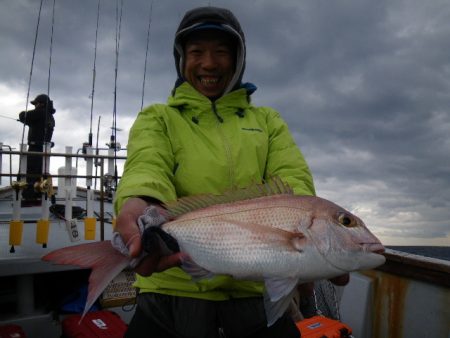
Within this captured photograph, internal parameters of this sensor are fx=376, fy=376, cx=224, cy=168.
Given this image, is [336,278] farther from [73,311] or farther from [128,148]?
[73,311]

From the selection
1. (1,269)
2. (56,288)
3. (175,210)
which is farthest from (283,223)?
(56,288)

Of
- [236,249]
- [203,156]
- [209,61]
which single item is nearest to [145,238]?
[236,249]

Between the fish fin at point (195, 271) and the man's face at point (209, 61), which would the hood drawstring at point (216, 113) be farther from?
the fish fin at point (195, 271)

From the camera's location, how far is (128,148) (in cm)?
248

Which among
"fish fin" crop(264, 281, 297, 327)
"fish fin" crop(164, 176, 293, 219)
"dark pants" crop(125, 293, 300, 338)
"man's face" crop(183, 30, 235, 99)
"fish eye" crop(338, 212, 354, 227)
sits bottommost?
"dark pants" crop(125, 293, 300, 338)

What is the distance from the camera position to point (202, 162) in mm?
2420

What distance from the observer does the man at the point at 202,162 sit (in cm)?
221

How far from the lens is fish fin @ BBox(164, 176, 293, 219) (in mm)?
2199

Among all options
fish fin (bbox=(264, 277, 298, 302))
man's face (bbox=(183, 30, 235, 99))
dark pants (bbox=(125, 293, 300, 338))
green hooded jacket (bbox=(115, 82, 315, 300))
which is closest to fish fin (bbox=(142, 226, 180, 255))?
green hooded jacket (bbox=(115, 82, 315, 300))

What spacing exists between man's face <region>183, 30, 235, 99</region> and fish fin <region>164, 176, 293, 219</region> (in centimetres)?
94

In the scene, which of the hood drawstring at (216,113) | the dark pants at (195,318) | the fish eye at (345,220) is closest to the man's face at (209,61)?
the hood drawstring at (216,113)

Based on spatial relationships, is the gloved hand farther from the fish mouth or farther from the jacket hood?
the jacket hood

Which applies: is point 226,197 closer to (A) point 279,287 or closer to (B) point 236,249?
(B) point 236,249

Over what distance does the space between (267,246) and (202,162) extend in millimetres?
742
